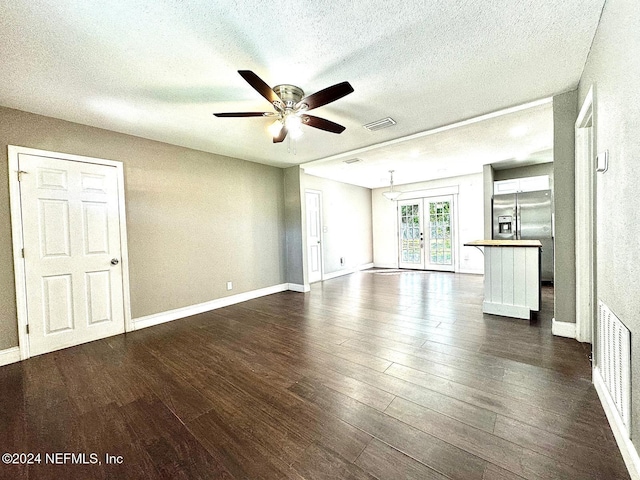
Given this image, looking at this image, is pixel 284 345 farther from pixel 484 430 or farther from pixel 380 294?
pixel 380 294

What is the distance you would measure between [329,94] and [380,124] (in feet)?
4.93


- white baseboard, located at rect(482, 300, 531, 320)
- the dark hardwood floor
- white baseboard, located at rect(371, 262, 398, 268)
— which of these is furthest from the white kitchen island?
white baseboard, located at rect(371, 262, 398, 268)

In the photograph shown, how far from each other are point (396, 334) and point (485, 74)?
266 cm

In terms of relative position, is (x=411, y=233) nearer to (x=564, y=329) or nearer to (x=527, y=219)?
(x=527, y=219)

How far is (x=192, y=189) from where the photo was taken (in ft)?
13.3

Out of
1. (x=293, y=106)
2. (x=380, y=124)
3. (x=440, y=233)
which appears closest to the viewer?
(x=293, y=106)

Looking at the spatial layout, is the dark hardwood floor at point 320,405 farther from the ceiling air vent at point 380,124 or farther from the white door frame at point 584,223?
the ceiling air vent at point 380,124

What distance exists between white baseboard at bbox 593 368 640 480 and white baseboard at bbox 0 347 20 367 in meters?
4.70

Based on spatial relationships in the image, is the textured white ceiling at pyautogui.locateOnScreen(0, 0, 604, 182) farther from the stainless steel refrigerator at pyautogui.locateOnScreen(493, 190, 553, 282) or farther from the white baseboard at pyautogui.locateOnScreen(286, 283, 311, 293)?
the stainless steel refrigerator at pyautogui.locateOnScreen(493, 190, 553, 282)

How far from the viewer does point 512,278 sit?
3406mm

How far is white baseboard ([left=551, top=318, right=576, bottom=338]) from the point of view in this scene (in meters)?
2.72

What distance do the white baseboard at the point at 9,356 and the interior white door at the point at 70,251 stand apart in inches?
3.8

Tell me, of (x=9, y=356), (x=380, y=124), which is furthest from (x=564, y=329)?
(x=9, y=356)

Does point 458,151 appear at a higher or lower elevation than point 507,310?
higher
